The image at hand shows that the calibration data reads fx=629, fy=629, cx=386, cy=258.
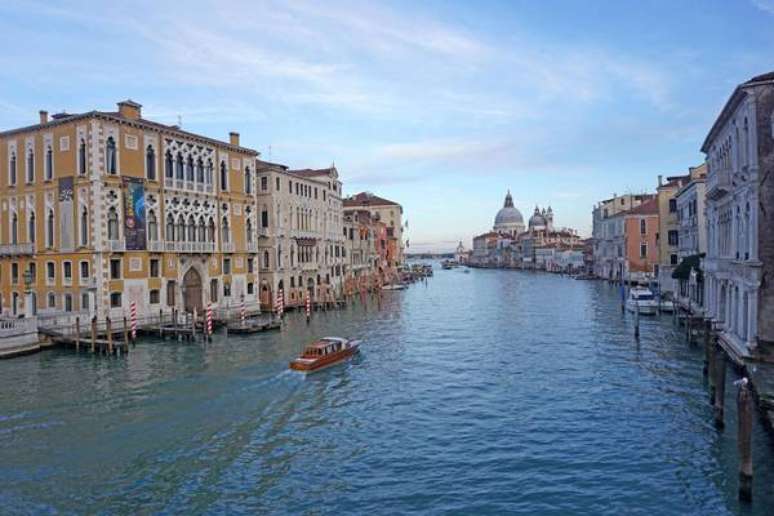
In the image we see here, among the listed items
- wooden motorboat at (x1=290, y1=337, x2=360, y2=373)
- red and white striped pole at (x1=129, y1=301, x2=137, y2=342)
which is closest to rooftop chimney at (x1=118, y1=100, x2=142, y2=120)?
red and white striped pole at (x1=129, y1=301, x2=137, y2=342)

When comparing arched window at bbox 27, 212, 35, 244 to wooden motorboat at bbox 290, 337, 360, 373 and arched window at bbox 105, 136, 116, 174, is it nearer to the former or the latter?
arched window at bbox 105, 136, 116, 174

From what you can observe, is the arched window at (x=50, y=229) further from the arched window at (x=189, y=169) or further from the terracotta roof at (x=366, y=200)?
the terracotta roof at (x=366, y=200)

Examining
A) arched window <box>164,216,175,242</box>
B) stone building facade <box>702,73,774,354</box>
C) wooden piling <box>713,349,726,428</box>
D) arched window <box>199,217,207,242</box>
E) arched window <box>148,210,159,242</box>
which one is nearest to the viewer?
wooden piling <box>713,349,726,428</box>

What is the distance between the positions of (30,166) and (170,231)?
714 cm

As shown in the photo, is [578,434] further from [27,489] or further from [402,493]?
[27,489]

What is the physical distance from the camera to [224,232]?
120 ft

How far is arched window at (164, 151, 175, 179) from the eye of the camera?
105 feet

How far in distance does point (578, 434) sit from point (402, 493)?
5.16 meters

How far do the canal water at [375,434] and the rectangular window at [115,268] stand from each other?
178 inches

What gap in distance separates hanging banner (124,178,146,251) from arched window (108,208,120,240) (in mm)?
413

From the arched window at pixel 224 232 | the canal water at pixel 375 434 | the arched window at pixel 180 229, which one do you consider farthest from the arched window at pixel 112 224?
the arched window at pixel 224 232

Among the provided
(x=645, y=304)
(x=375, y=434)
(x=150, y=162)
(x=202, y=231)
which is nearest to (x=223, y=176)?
(x=202, y=231)

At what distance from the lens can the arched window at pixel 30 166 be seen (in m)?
30.4

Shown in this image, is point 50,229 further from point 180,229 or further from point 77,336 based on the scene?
point 77,336
